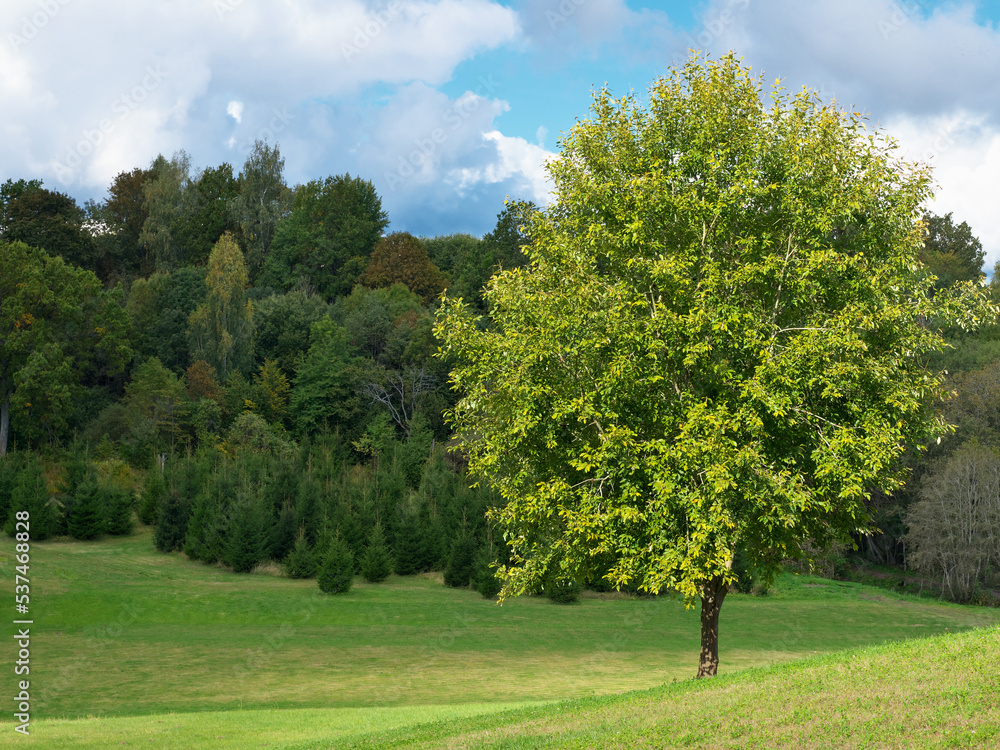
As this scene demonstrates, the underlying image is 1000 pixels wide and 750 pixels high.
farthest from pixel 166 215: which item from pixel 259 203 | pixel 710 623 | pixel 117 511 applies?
pixel 710 623

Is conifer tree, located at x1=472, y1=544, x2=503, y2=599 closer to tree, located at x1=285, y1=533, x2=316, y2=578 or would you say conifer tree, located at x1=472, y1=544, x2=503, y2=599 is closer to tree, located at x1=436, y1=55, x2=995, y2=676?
tree, located at x1=285, y1=533, x2=316, y2=578

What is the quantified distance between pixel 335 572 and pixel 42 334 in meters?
34.5

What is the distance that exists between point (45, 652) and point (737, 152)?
22243mm

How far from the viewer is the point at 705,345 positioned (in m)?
13.3

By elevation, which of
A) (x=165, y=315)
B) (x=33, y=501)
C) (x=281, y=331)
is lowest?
(x=33, y=501)

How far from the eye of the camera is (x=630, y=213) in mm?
14953

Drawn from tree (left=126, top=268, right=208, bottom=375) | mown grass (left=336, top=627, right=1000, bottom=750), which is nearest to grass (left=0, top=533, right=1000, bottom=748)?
mown grass (left=336, top=627, right=1000, bottom=750)

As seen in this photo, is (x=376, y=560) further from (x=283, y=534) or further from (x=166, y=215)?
(x=166, y=215)

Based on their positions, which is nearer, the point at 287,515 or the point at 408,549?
the point at 408,549

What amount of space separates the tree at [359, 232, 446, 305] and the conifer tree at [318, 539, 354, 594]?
165 ft

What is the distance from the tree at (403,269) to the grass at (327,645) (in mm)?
45408

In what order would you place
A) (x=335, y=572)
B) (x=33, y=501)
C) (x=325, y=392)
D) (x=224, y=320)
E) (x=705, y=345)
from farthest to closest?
(x=224, y=320) → (x=325, y=392) → (x=33, y=501) → (x=335, y=572) → (x=705, y=345)

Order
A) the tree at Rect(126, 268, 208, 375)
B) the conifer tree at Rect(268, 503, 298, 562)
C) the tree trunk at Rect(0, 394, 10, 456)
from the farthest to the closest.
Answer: the tree at Rect(126, 268, 208, 375) < the tree trunk at Rect(0, 394, 10, 456) < the conifer tree at Rect(268, 503, 298, 562)

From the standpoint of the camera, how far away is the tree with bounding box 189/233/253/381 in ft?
228
